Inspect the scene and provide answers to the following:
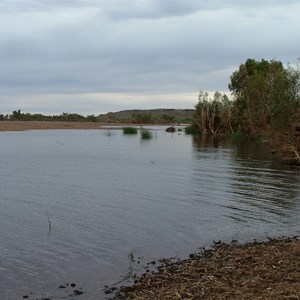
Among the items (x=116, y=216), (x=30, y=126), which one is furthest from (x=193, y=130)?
(x=116, y=216)

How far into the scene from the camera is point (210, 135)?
95.2 m

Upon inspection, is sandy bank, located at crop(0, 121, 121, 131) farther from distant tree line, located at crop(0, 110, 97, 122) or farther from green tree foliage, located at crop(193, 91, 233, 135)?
green tree foliage, located at crop(193, 91, 233, 135)

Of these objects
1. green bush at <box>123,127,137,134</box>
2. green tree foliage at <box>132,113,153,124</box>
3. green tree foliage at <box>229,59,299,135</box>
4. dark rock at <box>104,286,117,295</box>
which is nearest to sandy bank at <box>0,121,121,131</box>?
green tree foliage at <box>132,113,153,124</box>

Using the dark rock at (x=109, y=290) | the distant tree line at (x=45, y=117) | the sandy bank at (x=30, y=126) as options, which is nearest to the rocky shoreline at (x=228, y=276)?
the dark rock at (x=109, y=290)

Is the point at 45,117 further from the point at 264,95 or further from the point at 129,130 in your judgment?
the point at 264,95

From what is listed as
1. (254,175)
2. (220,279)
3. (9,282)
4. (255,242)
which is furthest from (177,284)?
(254,175)

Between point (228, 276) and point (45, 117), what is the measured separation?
16366 centimetres

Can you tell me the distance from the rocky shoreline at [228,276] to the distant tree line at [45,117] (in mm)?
141135

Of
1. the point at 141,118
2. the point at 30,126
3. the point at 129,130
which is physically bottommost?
the point at 129,130

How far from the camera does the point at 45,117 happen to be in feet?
551

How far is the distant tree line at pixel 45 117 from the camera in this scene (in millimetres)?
150375

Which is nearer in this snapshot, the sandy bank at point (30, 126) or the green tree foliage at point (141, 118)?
the sandy bank at point (30, 126)

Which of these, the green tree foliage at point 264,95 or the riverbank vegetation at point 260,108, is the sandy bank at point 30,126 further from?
the green tree foliage at point 264,95

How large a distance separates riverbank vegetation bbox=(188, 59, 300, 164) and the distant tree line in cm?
7217
